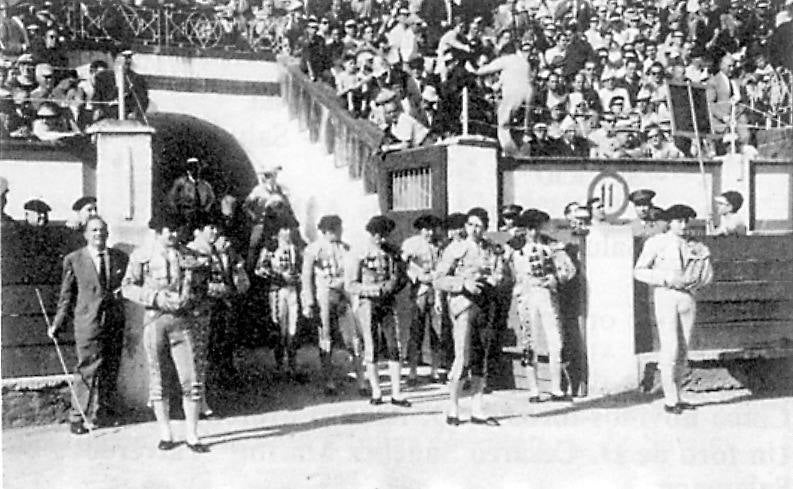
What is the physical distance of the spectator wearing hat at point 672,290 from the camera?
316 inches

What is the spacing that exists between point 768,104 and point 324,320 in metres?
8.04

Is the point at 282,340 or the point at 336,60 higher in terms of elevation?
the point at 336,60

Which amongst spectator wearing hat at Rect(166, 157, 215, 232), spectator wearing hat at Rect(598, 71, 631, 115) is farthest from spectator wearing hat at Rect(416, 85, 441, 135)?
spectator wearing hat at Rect(166, 157, 215, 232)

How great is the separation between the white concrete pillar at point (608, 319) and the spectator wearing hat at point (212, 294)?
2860mm

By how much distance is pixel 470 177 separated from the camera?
10.9m

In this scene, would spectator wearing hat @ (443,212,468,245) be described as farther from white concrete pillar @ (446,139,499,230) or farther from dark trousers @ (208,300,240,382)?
white concrete pillar @ (446,139,499,230)

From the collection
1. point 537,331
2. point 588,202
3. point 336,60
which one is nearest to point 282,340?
point 537,331

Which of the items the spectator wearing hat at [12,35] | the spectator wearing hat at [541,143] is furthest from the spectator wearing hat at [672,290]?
the spectator wearing hat at [12,35]

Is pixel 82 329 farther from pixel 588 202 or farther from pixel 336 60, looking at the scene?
pixel 336 60

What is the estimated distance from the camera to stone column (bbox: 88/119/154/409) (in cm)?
779

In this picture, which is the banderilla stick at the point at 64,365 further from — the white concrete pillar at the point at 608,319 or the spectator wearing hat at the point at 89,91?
the spectator wearing hat at the point at 89,91

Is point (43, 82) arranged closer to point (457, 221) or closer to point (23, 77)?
point (23, 77)

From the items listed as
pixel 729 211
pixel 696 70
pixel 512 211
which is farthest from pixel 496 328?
pixel 696 70

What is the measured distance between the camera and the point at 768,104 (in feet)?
46.9
